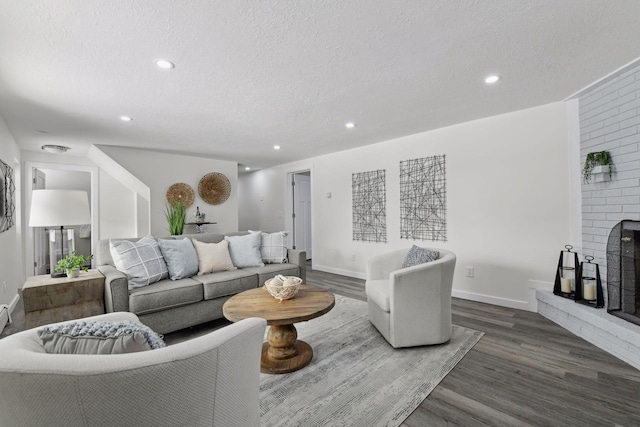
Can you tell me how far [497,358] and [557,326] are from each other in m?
1.04

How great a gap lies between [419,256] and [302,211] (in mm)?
3986

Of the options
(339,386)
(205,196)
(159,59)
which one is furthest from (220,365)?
(205,196)

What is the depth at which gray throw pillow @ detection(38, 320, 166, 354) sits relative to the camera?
84cm

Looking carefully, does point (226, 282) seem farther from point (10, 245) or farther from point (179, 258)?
point (10, 245)

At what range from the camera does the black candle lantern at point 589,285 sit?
2480 mm

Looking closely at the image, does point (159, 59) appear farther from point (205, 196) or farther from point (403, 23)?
point (205, 196)

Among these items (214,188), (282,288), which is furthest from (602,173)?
(214,188)

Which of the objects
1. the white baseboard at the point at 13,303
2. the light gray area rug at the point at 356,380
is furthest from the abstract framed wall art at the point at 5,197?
the light gray area rug at the point at 356,380

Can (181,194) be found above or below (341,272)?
above

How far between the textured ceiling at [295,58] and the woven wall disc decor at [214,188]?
1.90 metres

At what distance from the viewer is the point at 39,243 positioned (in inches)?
197

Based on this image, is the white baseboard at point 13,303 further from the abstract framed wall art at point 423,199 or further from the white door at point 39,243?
the abstract framed wall art at point 423,199

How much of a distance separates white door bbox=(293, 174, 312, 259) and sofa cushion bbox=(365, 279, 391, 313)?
11.8ft

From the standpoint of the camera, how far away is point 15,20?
1543 millimetres
